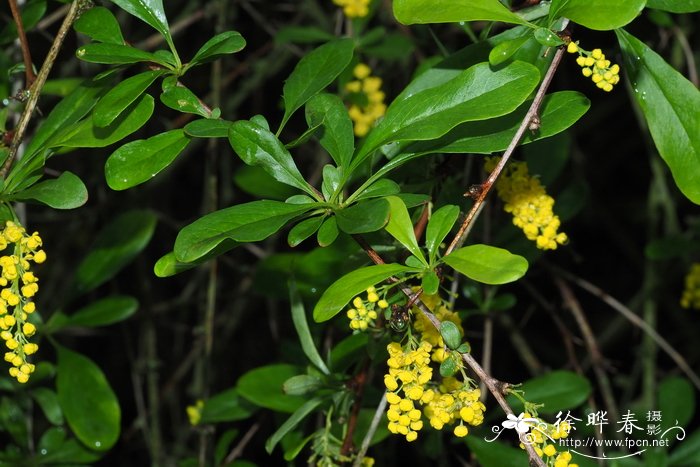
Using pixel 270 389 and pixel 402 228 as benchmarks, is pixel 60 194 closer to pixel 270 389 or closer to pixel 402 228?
pixel 402 228

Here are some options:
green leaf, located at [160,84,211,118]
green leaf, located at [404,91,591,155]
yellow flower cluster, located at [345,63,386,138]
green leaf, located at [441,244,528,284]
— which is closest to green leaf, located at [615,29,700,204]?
green leaf, located at [404,91,591,155]

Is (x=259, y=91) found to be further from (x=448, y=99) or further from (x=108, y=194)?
(x=448, y=99)

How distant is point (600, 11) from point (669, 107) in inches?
9.0

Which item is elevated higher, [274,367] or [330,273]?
[330,273]

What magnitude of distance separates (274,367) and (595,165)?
1787 mm

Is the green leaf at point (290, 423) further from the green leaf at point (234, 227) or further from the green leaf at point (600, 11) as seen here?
the green leaf at point (600, 11)

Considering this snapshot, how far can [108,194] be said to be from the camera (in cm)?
249

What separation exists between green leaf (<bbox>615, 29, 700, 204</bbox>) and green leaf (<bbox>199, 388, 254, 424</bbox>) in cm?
103

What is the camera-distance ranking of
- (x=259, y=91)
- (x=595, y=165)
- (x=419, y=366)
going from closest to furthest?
1. (x=419, y=366)
2. (x=259, y=91)
3. (x=595, y=165)

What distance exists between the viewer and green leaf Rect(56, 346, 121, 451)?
154cm

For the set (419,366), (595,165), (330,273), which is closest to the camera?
(419,366)

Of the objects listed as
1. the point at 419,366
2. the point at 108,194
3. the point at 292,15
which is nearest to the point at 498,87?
the point at 419,366

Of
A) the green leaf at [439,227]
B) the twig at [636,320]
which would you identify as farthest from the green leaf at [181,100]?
the twig at [636,320]

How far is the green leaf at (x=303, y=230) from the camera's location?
0.99 m
